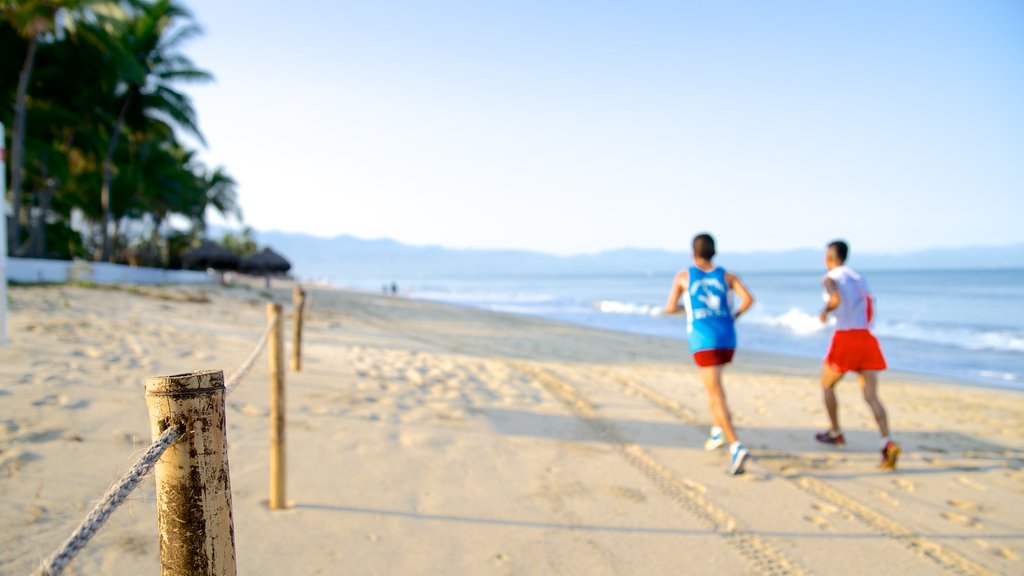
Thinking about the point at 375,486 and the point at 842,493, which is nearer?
the point at 375,486

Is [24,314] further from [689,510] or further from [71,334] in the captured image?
[689,510]

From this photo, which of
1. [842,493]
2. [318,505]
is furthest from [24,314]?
[842,493]

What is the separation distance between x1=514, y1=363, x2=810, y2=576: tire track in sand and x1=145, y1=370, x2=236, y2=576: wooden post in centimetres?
235

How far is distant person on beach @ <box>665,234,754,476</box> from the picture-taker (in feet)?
12.9

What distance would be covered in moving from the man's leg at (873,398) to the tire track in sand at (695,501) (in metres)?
1.55

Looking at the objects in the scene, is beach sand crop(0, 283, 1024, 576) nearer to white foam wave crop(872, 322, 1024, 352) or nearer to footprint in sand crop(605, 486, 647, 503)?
footprint in sand crop(605, 486, 647, 503)

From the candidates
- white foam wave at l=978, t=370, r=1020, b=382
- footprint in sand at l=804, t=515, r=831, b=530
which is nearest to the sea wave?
white foam wave at l=978, t=370, r=1020, b=382

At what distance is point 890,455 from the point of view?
155 inches

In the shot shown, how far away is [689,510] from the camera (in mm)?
3166

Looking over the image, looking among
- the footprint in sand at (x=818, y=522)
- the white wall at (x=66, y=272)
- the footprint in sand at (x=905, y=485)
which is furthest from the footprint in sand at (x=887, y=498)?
the white wall at (x=66, y=272)

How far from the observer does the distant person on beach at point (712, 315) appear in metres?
3.94

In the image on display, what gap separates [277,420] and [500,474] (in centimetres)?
141

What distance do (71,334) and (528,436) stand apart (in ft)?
16.4

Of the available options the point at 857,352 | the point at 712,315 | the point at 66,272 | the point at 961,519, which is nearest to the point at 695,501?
the point at 712,315
